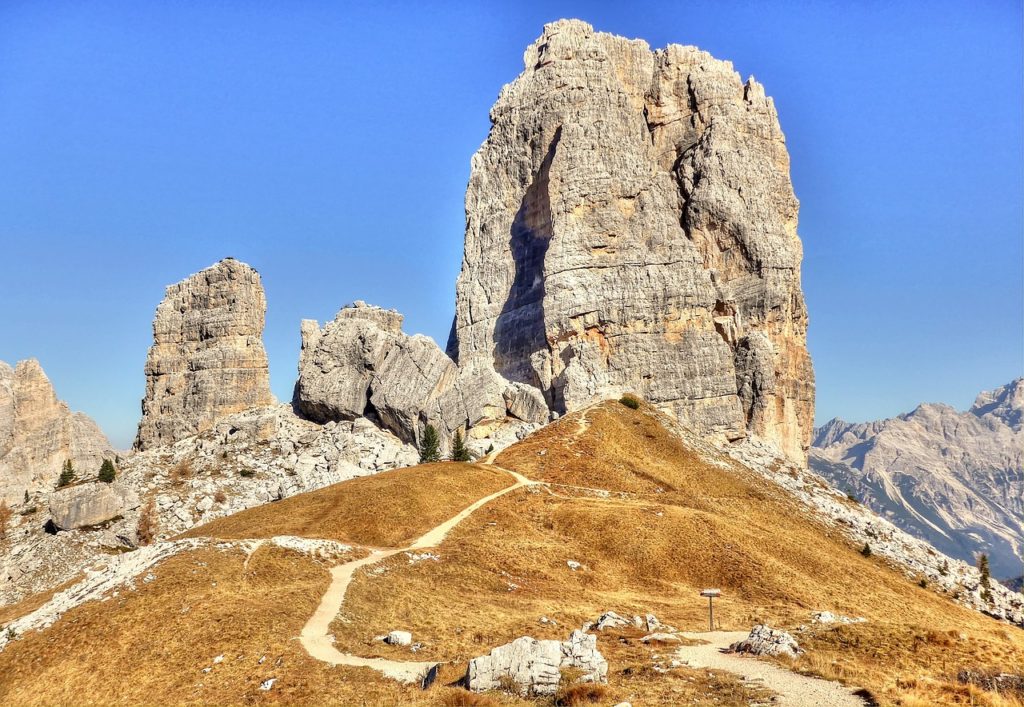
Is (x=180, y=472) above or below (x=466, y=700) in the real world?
above

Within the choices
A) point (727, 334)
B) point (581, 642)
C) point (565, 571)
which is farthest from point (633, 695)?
point (727, 334)

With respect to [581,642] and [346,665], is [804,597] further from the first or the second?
[346,665]

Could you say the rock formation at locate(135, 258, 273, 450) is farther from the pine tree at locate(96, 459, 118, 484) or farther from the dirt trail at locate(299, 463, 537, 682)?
the dirt trail at locate(299, 463, 537, 682)

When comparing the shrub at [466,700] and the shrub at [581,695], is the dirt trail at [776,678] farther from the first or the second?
the shrub at [466,700]

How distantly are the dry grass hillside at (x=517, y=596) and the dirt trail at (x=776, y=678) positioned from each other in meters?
0.91

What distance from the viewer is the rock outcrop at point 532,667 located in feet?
87.1

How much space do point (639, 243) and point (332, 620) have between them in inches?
3354

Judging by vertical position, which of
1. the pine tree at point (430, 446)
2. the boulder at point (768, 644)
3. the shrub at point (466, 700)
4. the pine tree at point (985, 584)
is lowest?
the shrub at point (466, 700)

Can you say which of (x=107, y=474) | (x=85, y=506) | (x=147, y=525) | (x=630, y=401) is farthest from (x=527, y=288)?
(x=85, y=506)

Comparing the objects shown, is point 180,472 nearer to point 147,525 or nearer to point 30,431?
point 147,525

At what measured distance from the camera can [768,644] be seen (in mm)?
31797

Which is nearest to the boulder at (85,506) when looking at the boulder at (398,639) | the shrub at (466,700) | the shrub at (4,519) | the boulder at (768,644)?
the shrub at (4,519)

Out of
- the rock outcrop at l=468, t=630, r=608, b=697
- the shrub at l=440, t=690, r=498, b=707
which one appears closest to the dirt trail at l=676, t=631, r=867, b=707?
the rock outcrop at l=468, t=630, r=608, b=697

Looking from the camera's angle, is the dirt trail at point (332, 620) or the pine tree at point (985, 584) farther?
the pine tree at point (985, 584)
